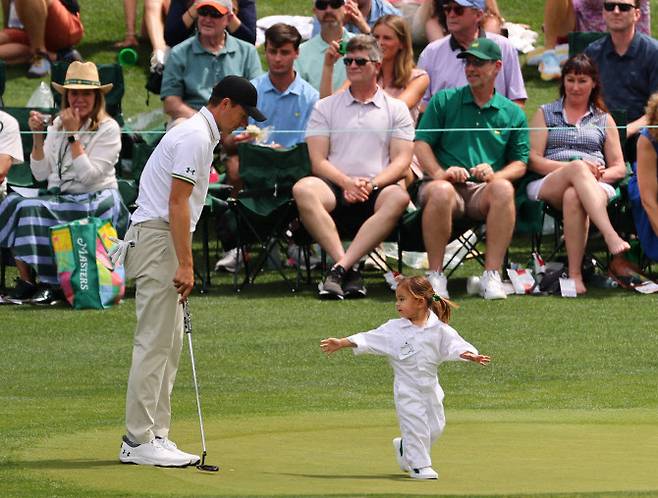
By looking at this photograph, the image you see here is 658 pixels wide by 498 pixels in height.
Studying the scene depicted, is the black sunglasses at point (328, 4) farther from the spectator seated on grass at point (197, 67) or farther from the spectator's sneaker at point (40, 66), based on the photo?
the spectator's sneaker at point (40, 66)

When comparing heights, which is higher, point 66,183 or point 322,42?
point 322,42

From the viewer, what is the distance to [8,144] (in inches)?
507

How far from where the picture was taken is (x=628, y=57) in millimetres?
13859

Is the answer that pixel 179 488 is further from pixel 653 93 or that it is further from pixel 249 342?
pixel 653 93

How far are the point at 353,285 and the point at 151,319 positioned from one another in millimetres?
5086

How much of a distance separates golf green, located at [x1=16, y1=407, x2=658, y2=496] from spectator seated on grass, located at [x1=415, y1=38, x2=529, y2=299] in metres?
3.78

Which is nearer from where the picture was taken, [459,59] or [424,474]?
[424,474]

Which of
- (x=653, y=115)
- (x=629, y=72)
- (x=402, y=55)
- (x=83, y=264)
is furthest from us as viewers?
(x=629, y=72)

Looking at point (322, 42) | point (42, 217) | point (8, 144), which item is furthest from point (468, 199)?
point (8, 144)

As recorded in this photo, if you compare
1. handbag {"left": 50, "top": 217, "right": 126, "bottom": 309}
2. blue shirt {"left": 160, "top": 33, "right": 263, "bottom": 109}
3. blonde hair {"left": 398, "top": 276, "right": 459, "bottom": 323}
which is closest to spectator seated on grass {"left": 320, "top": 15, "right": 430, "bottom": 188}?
blue shirt {"left": 160, "top": 33, "right": 263, "bottom": 109}

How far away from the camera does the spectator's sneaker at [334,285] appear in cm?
1238

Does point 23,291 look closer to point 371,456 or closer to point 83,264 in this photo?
point 83,264

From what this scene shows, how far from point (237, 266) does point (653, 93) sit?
422 centimetres

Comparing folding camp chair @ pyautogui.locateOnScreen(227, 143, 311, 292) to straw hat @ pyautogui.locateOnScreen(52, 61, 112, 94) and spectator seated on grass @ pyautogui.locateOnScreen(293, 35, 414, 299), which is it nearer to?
spectator seated on grass @ pyautogui.locateOnScreen(293, 35, 414, 299)
